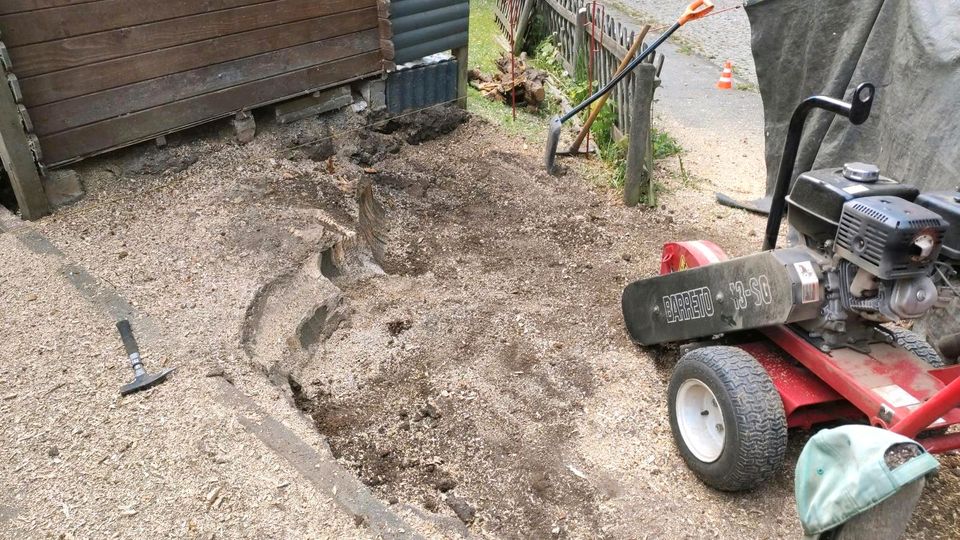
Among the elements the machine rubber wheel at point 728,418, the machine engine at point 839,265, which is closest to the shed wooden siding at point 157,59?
the machine engine at point 839,265

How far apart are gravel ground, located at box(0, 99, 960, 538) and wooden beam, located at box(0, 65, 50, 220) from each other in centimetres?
24

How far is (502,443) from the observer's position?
3.42m

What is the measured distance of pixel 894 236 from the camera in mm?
2430

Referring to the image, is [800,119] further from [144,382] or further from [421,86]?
[421,86]

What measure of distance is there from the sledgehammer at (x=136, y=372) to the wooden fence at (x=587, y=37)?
4.35 m

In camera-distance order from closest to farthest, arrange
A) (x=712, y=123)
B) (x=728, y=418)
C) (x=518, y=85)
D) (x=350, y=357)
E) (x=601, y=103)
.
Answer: (x=728, y=418), (x=350, y=357), (x=601, y=103), (x=518, y=85), (x=712, y=123)

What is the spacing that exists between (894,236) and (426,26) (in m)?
5.11

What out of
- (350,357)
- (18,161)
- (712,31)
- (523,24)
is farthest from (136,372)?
(712,31)

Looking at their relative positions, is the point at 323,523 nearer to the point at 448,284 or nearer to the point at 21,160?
the point at 448,284

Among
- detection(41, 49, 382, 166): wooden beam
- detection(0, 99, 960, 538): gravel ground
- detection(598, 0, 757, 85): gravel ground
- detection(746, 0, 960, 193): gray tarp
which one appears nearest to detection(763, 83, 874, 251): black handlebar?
detection(0, 99, 960, 538): gravel ground

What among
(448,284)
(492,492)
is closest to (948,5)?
(448,284)

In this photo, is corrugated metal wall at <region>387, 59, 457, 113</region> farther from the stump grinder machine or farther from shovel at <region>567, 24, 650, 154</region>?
the stump grinder machine

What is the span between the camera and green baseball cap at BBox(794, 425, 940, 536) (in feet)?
6.64

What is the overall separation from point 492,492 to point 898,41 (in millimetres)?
3709
